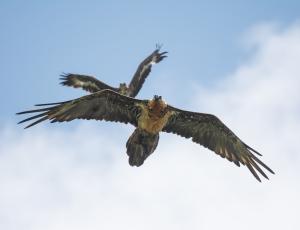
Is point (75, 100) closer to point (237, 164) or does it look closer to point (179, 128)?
point (179, 128)

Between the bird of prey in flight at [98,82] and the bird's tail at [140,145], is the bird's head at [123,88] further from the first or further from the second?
the bird's tail at [140,145]

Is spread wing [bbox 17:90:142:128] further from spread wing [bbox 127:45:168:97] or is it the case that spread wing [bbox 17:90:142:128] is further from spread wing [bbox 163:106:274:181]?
spread wing [bbox 127:45:168:97]

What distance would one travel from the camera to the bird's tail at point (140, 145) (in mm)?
15125

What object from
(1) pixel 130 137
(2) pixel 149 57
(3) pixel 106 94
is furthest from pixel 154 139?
(2) pixel 149 57

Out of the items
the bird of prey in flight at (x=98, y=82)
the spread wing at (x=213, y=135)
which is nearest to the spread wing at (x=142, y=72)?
the bird of prey in flight at (x=98, y=82)

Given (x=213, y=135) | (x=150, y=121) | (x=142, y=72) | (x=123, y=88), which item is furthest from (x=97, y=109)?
(x=142, y=72)

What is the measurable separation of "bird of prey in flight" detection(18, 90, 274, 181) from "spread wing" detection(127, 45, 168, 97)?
17.6ft

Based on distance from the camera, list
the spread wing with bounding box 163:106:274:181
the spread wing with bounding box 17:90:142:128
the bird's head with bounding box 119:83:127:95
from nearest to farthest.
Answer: the spread wing with bounding box 17:90:142:128 < the spread wing with bounding box 163:106:274:181 < the bird's head with bounding box 119:83:127:95

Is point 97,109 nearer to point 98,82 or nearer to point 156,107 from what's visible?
point 156,107

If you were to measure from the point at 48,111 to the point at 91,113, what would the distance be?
3.53 ft

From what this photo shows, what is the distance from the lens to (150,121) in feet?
50.5

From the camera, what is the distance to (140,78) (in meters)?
22.9

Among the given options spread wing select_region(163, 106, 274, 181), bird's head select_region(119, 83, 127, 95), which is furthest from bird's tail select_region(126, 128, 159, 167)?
bird's head select_region(119, 83, 127, 95)

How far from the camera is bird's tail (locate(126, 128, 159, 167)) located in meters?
15.1
